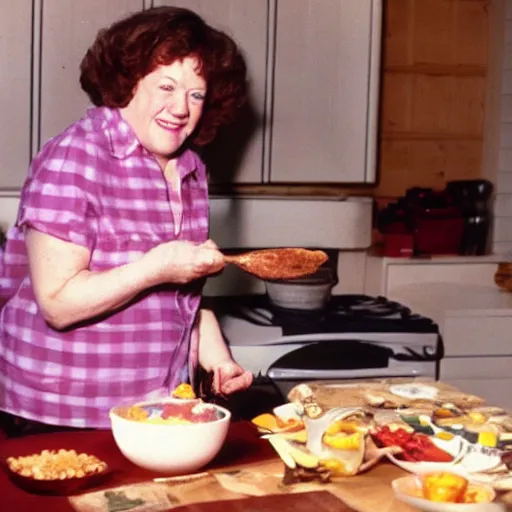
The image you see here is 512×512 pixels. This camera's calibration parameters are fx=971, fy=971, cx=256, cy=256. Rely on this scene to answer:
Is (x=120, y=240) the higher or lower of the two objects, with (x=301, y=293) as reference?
higher

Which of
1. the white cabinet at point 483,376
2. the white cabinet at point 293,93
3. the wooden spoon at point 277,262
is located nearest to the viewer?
the wooden spoon at point 277,262

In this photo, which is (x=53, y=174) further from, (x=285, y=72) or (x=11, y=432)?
(x=285, y=72)

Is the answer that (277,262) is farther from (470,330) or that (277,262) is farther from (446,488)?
(470,330)

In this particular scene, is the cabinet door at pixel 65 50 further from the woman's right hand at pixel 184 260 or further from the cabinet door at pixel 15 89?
the woman's right hand at pixel 184 260

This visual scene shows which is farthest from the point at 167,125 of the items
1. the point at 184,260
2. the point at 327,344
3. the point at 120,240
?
the point at 327,344

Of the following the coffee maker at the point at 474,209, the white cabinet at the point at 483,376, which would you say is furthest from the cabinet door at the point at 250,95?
the coffee maker at the point at 474,209

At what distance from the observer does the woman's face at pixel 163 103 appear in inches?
73.6

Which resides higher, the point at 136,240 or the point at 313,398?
the point at 136,240

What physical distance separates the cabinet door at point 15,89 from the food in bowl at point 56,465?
145 cm

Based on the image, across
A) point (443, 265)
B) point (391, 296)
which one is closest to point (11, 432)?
point (391, 296)

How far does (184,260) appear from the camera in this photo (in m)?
1.64

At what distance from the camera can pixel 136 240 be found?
1.84 metres

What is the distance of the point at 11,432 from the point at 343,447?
0.75 meters

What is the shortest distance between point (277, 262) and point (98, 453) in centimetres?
46
